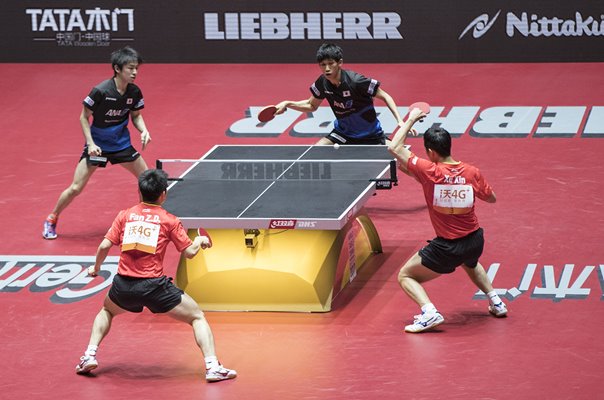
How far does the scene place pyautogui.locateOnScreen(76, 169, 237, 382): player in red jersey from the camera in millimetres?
8547

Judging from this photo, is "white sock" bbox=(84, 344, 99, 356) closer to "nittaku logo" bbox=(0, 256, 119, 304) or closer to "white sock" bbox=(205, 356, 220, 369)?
"white sock" bbox=(205, 356, 220, 369)

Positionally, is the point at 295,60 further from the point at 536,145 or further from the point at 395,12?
the point at 536,145

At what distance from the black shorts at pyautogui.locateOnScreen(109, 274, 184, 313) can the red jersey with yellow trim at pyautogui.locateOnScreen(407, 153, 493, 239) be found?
2.06 m

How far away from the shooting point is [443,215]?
9453 millimetres

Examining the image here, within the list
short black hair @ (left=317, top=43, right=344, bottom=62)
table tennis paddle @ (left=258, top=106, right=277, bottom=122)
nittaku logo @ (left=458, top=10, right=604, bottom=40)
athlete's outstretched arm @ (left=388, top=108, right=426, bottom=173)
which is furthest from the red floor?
short black hair @ (left=317, top=43, right=344, bottom=62)

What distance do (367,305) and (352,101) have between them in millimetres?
2877

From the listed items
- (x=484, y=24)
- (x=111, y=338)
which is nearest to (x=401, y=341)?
(x=111, y=338)

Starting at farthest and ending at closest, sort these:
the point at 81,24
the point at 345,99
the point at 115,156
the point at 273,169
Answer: the point at 81,24
the point at 345,99
the point at 115,156
the point at 273,169

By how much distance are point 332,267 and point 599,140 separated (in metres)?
5.82

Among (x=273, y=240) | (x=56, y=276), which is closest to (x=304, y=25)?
(x=56, y=276)

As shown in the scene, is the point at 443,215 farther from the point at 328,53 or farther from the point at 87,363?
the point at 328,53

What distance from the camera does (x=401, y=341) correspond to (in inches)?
370

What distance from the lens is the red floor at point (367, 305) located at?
8.66m

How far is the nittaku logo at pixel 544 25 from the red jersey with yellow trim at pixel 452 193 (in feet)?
29.1
